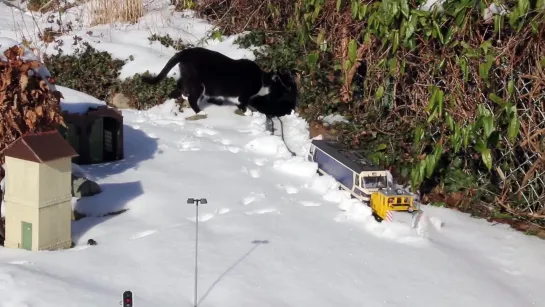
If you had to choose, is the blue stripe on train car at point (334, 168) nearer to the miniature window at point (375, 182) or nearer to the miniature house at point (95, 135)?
the miniature window at point (375, 182)

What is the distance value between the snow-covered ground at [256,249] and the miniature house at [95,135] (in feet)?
0.46

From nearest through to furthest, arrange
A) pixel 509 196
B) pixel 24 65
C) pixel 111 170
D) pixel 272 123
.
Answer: pixel 24 65
pixel 509 196
pixel 111 170
pixel 272 123

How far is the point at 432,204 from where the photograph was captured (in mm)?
5816

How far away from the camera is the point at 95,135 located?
630 cm

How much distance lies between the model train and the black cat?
1.68m

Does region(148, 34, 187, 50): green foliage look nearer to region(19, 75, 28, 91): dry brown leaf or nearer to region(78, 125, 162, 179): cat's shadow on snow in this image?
region(78, 125, 162, 179): cat's shadow on snow

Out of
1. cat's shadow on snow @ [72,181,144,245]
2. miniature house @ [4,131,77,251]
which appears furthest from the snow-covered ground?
miniature house @ [4,131,77,251]

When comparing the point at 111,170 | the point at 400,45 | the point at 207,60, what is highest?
the point at 400,45

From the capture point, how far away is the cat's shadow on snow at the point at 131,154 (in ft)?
20.1

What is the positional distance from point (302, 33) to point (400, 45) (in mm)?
1652

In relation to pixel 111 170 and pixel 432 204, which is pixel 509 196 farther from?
pixel 111 170

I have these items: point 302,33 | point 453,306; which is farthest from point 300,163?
point 453,306

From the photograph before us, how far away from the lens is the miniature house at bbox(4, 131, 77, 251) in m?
4.44

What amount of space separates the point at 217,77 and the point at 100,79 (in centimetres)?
160
